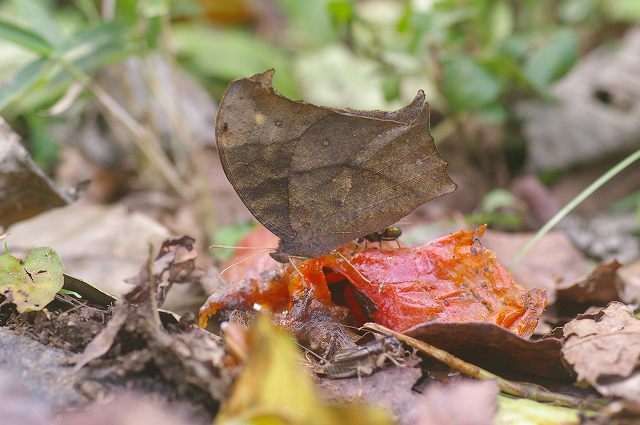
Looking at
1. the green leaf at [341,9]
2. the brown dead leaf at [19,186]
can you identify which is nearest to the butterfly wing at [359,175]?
the brown dead leaf at [19,186]

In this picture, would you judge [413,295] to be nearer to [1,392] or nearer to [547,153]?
[1,392]

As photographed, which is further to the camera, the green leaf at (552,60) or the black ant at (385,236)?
the green leaf at (552,60)

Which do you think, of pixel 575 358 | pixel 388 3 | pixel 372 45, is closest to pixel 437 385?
pixel 575 358

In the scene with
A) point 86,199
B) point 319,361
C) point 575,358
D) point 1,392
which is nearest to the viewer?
Result: point 1,392

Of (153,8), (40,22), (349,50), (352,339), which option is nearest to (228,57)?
(349,50)

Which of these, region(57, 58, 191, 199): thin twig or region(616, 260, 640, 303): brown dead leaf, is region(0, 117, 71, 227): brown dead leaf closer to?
region(57, 58, 191, 199): thin twig

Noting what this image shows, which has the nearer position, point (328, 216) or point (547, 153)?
point (328, 216)

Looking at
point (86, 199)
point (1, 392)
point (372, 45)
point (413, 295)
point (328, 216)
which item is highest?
point (372, 45)

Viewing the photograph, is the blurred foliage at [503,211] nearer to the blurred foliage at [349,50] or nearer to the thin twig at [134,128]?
the blurred foliage at [349,50]
